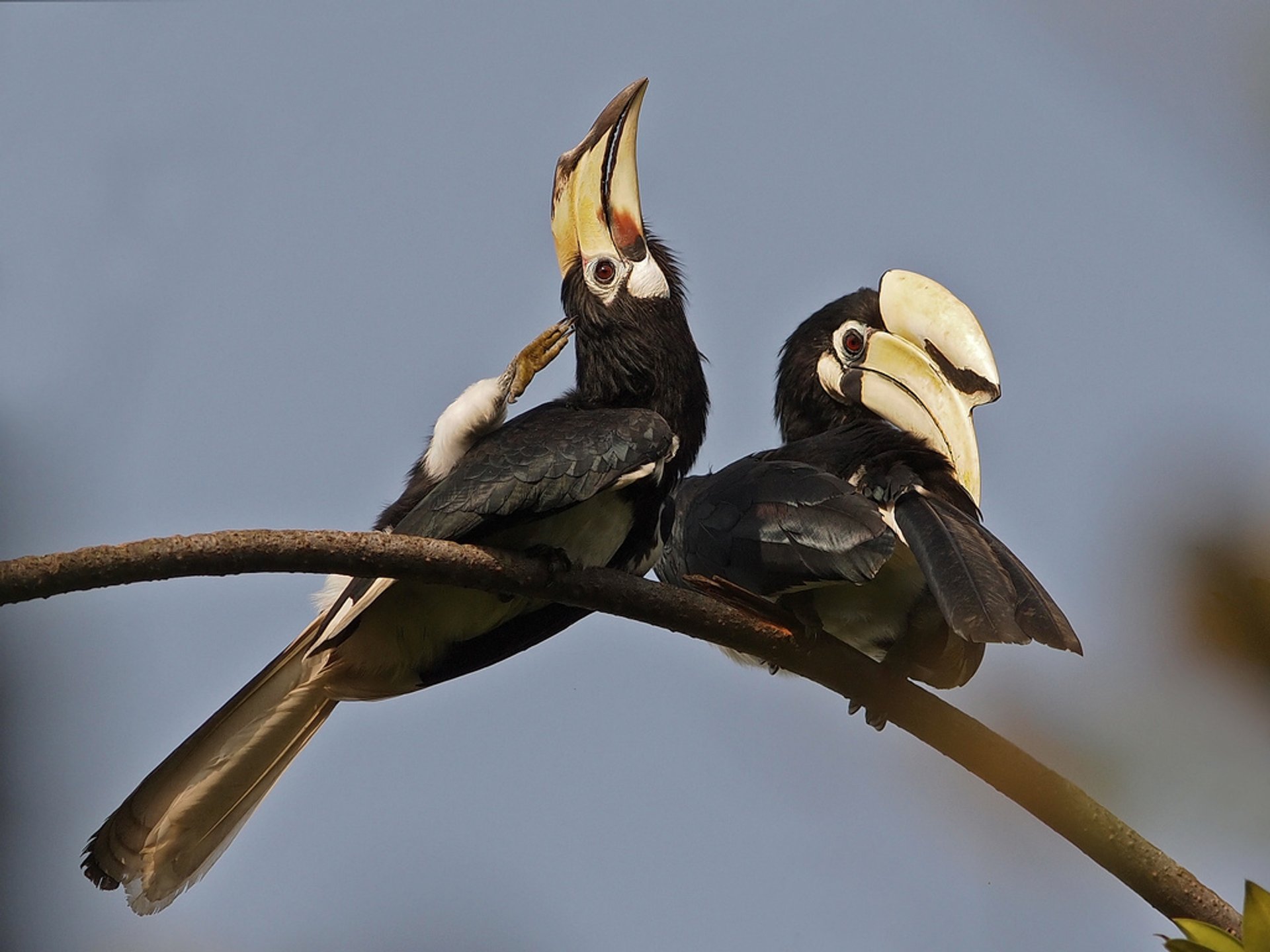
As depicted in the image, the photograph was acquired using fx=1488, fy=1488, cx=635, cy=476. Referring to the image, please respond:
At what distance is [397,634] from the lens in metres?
4.07

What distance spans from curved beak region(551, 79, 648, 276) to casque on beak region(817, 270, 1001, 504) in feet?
3.19

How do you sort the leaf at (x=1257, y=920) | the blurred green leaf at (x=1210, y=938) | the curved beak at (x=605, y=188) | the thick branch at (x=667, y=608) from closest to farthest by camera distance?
the leaf at (x=1257, y=920)
the blurred green leaf at (x=1210, y=938)
the thick branch at (x=667, y=608)
the curved beak at (x=605, y=188)

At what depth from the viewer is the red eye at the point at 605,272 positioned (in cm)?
444

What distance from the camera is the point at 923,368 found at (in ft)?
16.1

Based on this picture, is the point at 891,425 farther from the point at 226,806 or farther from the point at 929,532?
the point at 226,806

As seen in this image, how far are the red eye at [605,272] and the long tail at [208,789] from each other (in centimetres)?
134

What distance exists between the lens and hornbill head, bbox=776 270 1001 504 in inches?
183

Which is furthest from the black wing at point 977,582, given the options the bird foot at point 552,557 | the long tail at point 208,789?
the long tail at point 208,789

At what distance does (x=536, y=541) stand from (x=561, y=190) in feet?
4.46

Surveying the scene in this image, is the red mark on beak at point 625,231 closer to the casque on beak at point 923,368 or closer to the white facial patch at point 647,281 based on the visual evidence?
the white facial patch at point 647,281

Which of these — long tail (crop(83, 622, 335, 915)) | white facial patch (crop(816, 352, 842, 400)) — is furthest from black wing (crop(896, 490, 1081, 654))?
long tail (crop(83, 622, 335, 915))

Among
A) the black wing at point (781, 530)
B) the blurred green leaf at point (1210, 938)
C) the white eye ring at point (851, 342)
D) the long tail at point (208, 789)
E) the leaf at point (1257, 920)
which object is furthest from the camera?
the white eye ring at point (851, 342)

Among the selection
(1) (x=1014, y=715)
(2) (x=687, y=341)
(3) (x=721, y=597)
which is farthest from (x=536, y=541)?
(1) (x=1014, y=715)

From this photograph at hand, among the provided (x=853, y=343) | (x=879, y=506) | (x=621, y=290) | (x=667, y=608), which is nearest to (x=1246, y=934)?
(x=667, y=608)
